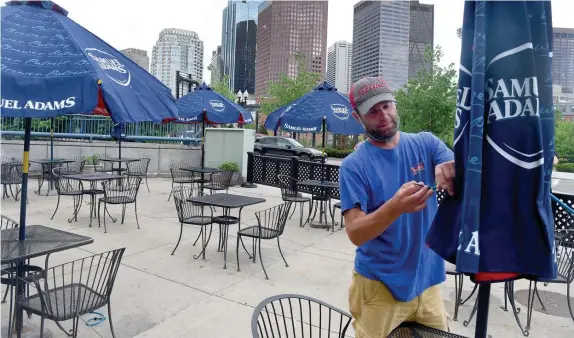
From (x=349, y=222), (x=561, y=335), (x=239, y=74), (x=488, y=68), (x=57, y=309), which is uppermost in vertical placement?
(x=239, y=74)

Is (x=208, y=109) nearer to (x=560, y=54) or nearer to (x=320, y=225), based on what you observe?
(x=320, y=225)

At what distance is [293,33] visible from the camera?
4459 centimetres

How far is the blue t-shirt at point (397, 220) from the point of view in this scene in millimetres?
2000

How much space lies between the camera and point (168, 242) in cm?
659

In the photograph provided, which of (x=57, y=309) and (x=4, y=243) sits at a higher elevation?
(x=4, y=243)

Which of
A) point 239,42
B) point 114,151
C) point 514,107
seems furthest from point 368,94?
point 239,42

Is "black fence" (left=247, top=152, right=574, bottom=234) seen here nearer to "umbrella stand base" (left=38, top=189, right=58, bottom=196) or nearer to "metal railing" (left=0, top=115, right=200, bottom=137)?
"metal railing" (left=0, top=115, right=200, bottom=137)

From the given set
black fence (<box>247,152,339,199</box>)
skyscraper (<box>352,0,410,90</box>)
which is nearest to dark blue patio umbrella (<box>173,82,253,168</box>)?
black fence (<box>247,152,339,199</box>)

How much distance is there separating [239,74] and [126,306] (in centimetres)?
7060

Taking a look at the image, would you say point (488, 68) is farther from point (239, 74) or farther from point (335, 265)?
point (239, 74)

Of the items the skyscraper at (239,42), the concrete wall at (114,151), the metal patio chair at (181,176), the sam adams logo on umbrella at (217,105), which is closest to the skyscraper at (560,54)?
the sam adams logo on umbrella at (217,105)

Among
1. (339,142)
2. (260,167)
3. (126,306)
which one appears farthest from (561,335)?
(339,142)

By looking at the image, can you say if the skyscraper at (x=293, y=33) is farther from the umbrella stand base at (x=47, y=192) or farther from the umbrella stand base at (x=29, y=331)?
the umbrella stand base at (x=29, y=331)

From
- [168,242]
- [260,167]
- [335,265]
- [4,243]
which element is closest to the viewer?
[4,243]
